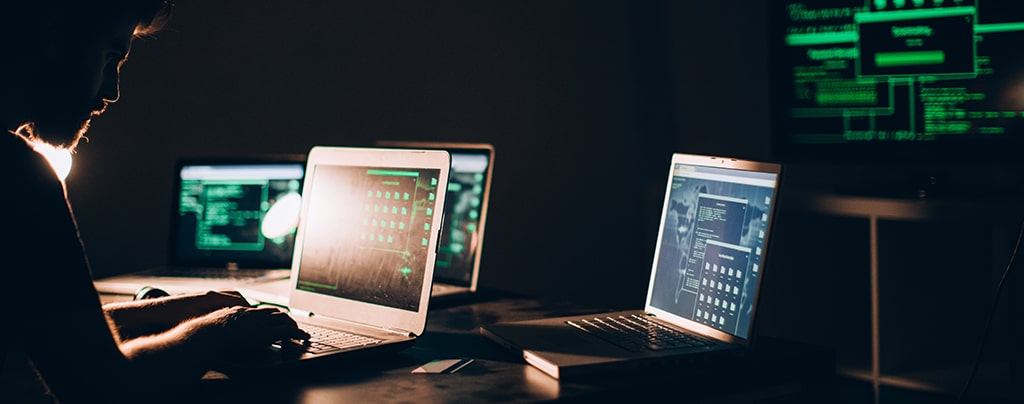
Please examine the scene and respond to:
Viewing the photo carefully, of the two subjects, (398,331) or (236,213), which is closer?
(398,331)

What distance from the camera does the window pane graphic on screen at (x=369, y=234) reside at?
5.36 ft

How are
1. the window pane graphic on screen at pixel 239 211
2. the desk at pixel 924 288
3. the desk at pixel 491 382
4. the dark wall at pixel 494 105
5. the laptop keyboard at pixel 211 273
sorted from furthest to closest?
the dark wall at pixel 494 105 < the desk at pixel 924 288 < the window pane graphic on screen at pixel 239 211 < the laptop keyboard at pixel 211 273 < the desk at pixel 491 382

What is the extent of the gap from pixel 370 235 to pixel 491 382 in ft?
1.68

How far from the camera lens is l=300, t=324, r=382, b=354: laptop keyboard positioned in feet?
4.76

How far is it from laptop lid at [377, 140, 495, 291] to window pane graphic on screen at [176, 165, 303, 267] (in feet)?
1.62

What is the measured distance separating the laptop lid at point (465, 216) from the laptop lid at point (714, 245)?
1.95ft

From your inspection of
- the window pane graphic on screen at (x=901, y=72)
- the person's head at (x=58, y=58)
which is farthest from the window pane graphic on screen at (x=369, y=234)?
the window pane graphic on screen at (x=901, y=72)

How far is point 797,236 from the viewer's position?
10.7ft

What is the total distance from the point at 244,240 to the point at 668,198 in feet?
4.33

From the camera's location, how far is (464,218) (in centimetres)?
218

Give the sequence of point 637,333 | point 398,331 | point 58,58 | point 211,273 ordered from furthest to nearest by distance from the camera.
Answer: point 211,273
point 398,331
point 637,333
point 58,58

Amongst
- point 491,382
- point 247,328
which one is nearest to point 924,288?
point 491,382

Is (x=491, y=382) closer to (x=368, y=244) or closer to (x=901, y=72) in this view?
(x=368, y=244)

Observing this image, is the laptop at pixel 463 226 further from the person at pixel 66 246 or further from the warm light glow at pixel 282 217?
the person at pixel 66 246
